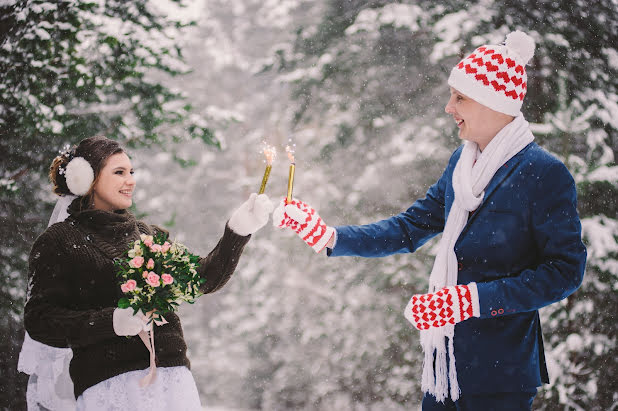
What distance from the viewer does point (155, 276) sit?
6.95ft

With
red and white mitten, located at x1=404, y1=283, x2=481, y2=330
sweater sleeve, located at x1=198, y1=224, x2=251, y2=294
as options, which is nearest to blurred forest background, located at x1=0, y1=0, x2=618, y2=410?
sweater sleeve, located at x1=198, y1=224, x2=251, y2=294

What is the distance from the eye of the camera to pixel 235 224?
2.58 m

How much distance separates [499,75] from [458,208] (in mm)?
575

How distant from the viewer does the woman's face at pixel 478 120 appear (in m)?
2.28

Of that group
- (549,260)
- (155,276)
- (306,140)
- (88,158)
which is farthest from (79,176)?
Result: (306,140)

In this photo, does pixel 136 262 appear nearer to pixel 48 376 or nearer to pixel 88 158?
pixel 88 158

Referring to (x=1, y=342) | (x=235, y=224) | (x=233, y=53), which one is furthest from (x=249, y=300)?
(x=235, y=224)

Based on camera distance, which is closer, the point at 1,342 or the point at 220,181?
the point at 1,342

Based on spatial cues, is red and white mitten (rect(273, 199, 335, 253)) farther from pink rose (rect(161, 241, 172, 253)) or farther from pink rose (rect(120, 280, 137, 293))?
pink rose (rect(120, 280, 137, 293))

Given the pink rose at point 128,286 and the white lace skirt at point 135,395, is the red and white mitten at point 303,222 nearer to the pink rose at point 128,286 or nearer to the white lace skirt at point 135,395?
the pink rose at point 128,286

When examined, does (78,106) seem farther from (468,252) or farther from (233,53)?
(468,252)

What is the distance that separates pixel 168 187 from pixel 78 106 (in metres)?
2.96

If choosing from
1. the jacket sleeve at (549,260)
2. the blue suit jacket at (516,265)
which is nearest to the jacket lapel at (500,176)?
the blue suit jacket at (516,265)

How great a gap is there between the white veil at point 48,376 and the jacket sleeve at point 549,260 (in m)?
2.07
